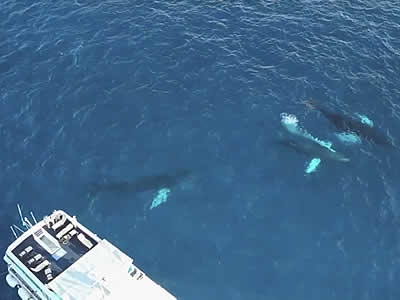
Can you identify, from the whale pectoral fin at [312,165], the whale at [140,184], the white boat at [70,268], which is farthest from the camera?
the whale pectoral fin at [312,165]

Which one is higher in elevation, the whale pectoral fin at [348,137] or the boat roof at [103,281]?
the boat roof at [103,281]

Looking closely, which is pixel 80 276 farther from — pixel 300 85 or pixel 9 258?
pixel 300 85

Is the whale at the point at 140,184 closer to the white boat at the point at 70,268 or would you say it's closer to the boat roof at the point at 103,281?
the white boat at the point at 70,268

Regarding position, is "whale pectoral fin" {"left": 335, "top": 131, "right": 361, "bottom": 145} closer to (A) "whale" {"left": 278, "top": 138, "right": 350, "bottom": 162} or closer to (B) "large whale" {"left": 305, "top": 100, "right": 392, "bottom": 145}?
(B) "large whale" {"left": 305, "top": 100, "right": 392, "bottom": 145}

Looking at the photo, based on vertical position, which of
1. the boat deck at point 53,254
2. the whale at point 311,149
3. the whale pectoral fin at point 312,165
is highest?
the boat deck at point 53,254

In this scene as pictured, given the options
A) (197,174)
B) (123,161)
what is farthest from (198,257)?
(123,161)

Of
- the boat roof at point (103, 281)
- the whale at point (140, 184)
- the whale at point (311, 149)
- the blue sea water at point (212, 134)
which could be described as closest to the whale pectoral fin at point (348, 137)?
the blue sea water at point (212, 134)
